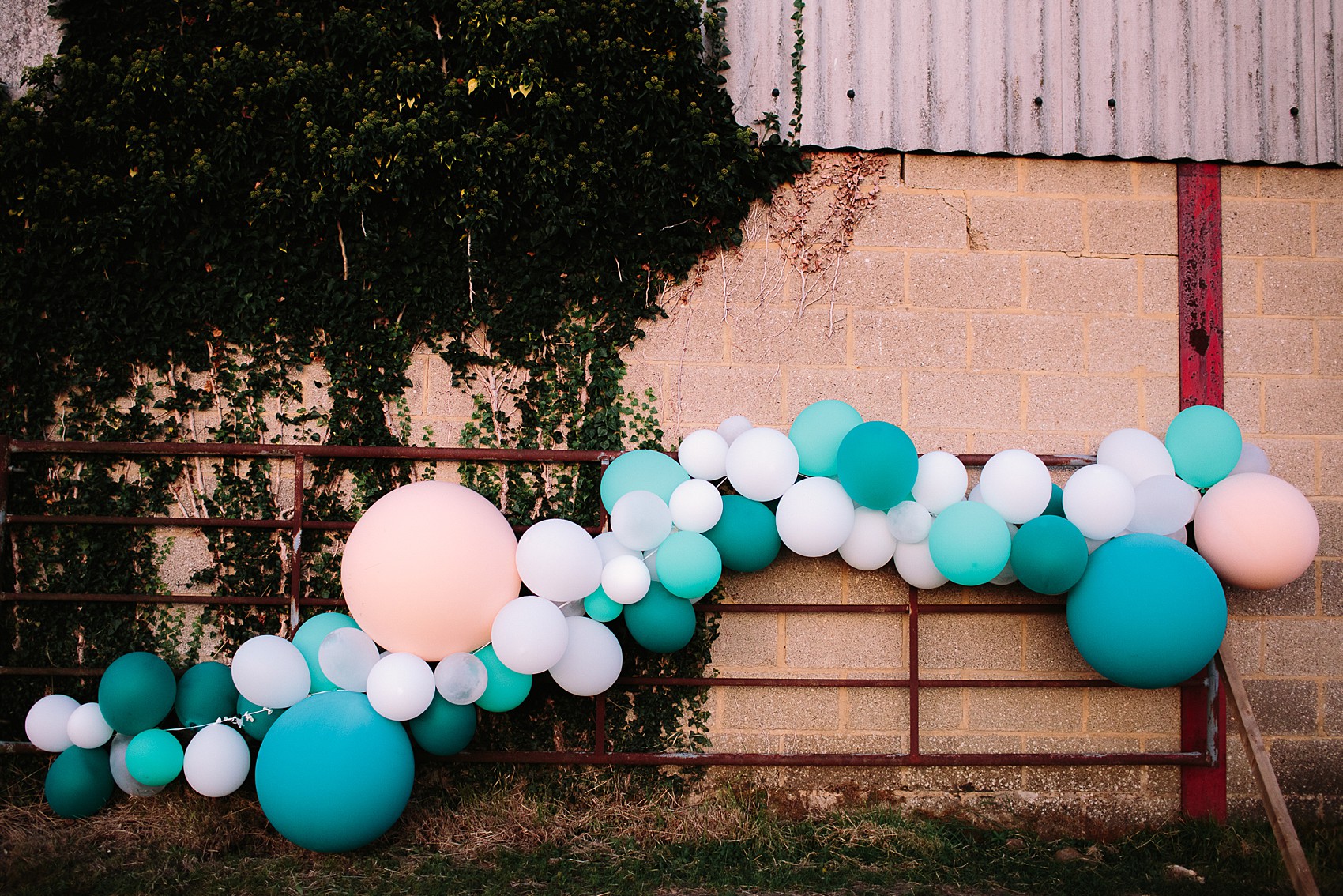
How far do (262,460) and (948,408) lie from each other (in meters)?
2.66

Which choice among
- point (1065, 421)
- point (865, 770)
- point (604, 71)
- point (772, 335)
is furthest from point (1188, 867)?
point (604, 71)

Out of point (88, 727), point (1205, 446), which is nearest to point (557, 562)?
point (88, 727)

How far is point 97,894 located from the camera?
239 cm

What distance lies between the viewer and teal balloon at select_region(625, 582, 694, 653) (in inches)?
103

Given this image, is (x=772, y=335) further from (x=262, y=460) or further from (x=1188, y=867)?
(x=1188, y=867)

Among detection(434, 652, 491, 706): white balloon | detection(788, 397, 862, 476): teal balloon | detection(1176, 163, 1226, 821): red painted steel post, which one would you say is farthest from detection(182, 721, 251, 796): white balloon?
detection(1176, 163, 1226, 821): red painted steel post

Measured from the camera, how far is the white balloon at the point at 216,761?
255cm

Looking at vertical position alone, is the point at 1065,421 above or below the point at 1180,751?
above

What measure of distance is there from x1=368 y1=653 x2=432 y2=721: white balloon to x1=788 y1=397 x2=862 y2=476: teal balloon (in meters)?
1.42

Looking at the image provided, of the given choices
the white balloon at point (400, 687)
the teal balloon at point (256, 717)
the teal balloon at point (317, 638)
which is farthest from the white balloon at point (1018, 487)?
the teal balloon at point (256, 717)

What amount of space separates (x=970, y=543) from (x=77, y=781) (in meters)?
3.10

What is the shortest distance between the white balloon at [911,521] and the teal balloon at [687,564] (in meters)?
0.63

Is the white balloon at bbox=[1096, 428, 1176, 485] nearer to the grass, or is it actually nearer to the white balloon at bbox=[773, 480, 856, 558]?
the white balloon at bbox=[773, 480, 856, 558]

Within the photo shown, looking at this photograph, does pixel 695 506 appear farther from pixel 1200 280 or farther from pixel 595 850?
pixel 1200 280
